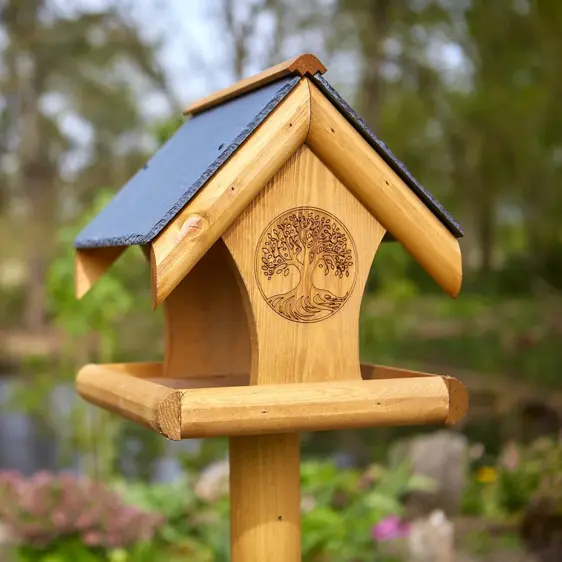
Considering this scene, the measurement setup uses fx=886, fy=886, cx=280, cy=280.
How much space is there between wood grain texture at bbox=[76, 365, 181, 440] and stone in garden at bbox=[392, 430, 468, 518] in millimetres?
3241

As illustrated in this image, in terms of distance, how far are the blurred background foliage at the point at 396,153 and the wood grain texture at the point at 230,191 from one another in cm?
511

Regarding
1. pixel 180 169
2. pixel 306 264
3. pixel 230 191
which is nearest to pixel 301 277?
pixel 306 264

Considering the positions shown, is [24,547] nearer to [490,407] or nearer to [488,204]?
[490,407]

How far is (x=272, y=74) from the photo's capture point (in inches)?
80.6

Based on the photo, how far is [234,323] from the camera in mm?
2486

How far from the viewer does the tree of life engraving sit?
1.97 metres

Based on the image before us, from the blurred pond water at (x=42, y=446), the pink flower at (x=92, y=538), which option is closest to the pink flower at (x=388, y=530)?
the pink flower at (x=92, y=538)

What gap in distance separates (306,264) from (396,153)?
27.7ft

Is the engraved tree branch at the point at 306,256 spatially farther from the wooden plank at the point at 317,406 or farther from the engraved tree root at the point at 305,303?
the wooden plank at the point at 317,406

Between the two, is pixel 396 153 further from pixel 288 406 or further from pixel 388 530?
pixel 288 406

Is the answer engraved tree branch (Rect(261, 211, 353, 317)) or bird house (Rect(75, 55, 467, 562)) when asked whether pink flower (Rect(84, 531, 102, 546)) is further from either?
engraved tree branch (Rect(261, 211, 353, 317))

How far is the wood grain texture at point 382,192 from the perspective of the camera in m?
2.01

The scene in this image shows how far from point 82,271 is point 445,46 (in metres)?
8.46

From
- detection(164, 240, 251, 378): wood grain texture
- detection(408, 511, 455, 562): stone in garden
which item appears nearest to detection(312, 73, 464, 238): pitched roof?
detection(164, 240, 251, 378): wood grain texture
